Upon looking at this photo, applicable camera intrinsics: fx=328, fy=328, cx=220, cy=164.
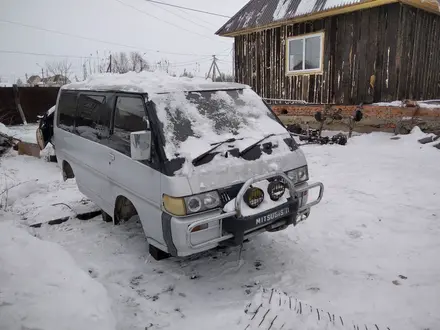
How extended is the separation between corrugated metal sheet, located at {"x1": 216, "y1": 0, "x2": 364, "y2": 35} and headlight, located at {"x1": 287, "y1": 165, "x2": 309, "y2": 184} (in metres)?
7.49

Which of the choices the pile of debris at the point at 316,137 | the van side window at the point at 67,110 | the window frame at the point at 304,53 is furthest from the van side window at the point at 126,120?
the window frame at the point at 304,53

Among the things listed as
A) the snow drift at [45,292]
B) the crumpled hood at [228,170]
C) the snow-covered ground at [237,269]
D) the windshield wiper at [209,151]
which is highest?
the windshield wiper at [209,151]

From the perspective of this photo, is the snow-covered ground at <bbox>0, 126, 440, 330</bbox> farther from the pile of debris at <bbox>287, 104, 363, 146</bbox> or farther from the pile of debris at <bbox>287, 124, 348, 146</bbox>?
the pile of debris at <bbox>287, 104, 363, 146</bbox>

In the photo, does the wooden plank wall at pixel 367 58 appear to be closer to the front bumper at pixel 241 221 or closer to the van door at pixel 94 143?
the front bumper at pixel 241 221

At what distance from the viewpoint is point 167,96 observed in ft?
11.7

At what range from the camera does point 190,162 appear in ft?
10.2

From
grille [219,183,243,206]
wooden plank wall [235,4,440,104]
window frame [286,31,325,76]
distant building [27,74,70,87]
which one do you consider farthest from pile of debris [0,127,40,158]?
distant building [27,74,70,87]

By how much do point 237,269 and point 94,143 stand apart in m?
2.42

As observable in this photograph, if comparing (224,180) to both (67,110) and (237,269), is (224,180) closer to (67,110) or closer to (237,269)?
(237,269)

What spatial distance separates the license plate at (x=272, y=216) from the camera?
3180mm

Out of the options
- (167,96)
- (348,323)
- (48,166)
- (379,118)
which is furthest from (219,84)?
(379,118)

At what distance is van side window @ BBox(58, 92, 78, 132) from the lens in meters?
5.00

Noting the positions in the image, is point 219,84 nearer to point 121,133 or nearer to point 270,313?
point 121,133

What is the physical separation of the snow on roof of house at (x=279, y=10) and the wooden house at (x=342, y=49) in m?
0.04
